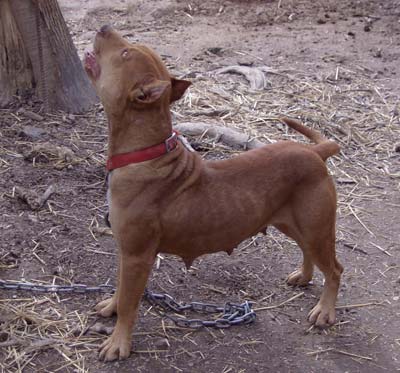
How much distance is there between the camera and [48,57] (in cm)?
657

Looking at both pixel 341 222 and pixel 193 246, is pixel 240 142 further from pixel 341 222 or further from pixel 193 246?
pixel 193 246

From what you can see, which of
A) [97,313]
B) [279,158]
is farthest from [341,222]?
[97,313]

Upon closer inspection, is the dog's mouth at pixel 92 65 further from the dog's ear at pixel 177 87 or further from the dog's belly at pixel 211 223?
the dog's belly at pixel 211 223

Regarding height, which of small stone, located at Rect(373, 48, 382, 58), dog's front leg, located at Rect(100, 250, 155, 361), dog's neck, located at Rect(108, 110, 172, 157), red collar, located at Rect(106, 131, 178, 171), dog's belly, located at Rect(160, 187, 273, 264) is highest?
dog's neck, located at Rect(108, 110, 172, 157)

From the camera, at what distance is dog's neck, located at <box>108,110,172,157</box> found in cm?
370

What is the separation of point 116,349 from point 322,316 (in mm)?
1303

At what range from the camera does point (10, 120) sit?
6.50m

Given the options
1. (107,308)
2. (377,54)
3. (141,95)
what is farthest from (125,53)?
(377,54)

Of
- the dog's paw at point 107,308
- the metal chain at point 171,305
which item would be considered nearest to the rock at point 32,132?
the metal chain at point 171,305

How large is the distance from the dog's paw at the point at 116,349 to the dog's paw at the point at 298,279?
1.32 meters

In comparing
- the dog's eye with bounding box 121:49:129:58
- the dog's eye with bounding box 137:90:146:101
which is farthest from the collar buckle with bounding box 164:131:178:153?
the dog's eye with bounding box 121:49:129:58

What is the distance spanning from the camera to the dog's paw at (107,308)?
14.3ft

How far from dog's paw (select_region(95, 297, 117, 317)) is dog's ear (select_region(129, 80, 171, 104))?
1.34 m

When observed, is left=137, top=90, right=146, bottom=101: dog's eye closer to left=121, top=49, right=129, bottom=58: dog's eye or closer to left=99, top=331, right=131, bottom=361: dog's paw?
left=121, top=49, right=129, bottom=58: dog's eye
